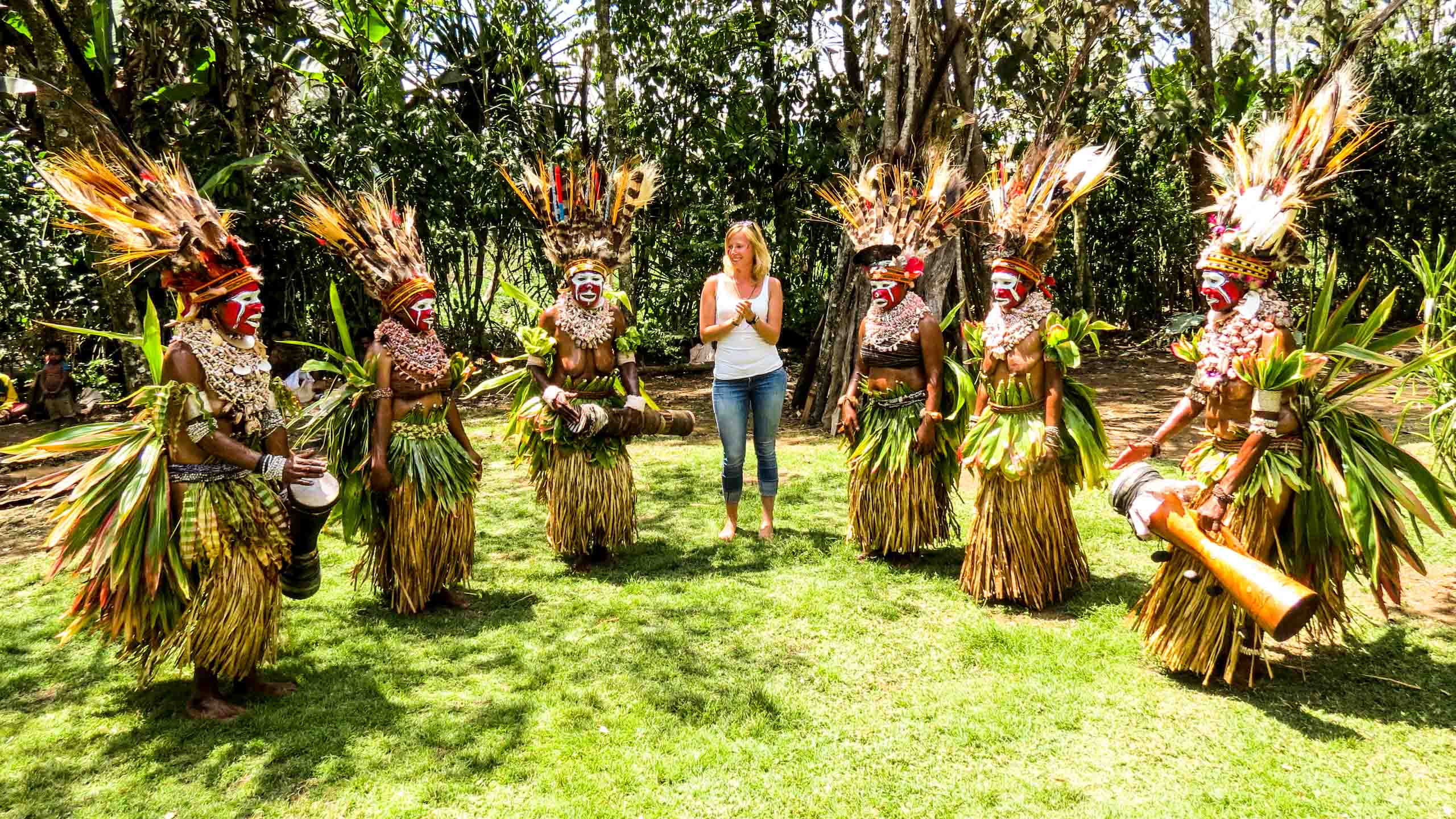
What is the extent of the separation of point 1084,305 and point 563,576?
10.9 m

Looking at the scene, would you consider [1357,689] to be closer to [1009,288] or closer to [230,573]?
[1009,288]

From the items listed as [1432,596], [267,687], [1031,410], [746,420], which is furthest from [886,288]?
[267,687]

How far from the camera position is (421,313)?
4074 millimetres

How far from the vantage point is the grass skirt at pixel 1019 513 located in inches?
160

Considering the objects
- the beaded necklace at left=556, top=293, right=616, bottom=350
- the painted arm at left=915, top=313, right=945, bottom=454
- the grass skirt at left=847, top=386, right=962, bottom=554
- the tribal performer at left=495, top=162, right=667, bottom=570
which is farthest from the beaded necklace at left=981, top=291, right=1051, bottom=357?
the beaded necklace at left=556, top=293, right=616, bottom=350

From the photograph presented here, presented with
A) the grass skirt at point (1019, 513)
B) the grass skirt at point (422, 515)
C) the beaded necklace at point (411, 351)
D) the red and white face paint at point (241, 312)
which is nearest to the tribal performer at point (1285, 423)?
the grass skirt at point (1019, 513)

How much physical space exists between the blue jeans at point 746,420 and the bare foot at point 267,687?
8.20 feet

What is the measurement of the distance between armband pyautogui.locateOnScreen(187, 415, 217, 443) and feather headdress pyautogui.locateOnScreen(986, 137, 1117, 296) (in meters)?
3.25

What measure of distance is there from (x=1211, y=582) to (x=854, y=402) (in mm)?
2072

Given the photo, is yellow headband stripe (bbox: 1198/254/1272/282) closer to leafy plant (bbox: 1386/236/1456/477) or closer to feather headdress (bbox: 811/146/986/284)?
leafy plant (bbox: 1386/236/1456/477)

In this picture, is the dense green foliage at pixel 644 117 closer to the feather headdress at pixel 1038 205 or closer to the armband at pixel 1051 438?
the feather headdress at pixel 1038 205

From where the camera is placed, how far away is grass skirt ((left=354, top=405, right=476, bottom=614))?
163 inches

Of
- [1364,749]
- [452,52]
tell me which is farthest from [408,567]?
[452,52]

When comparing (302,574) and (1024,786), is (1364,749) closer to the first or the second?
(1024,786)
